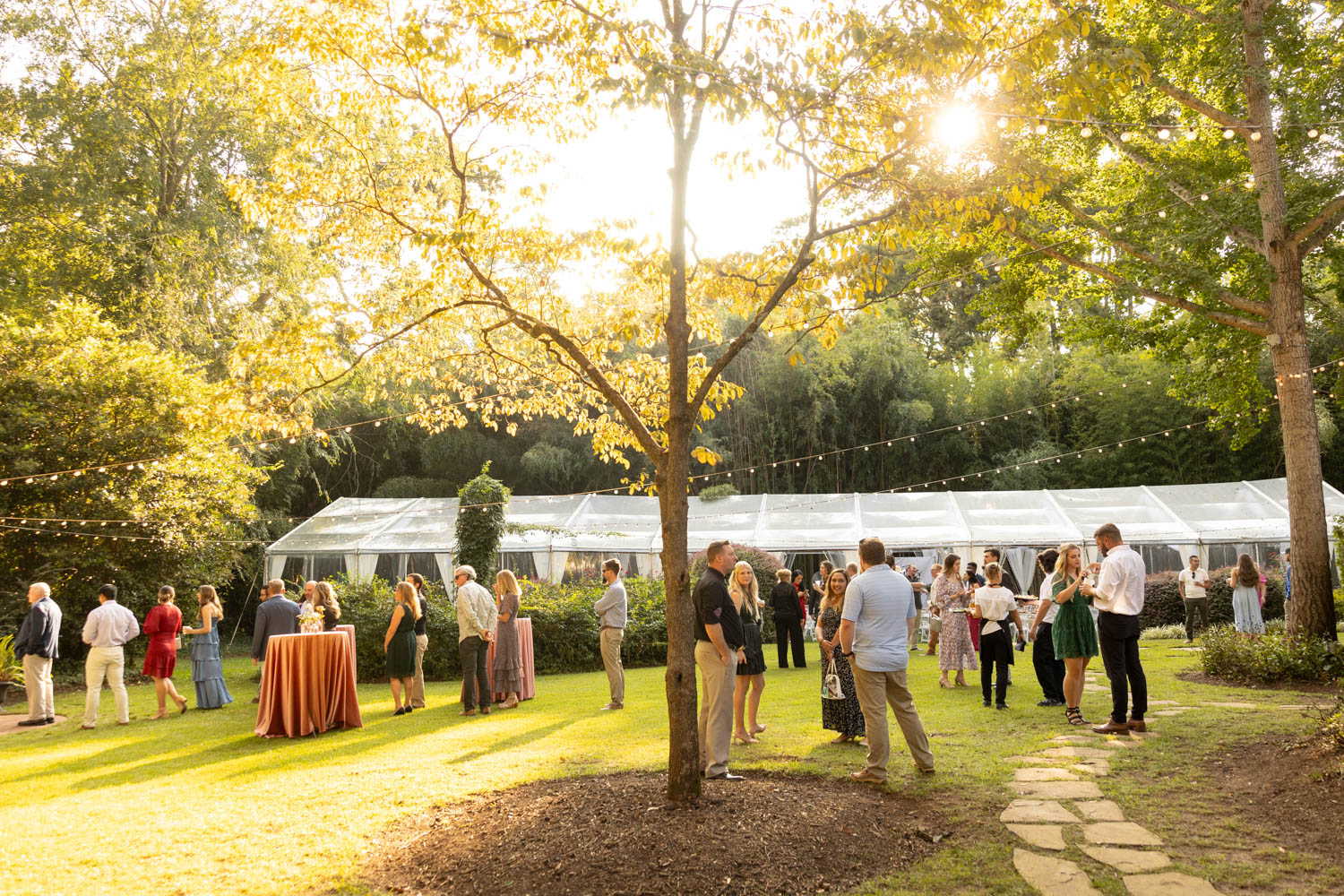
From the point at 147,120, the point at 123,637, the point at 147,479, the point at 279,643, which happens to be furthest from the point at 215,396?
the point at 147,120

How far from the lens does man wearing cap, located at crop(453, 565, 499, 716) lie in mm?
9008

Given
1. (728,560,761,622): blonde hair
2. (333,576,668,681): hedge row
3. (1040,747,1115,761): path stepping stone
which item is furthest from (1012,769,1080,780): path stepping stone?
(333,576,668,681): hedge row

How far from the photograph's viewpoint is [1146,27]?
35.7 ft

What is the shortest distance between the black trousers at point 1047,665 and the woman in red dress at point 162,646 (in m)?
9.10

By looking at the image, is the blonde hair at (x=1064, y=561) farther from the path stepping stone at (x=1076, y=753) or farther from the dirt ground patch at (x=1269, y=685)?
the dirt ground patch at (x=1269, y=685)

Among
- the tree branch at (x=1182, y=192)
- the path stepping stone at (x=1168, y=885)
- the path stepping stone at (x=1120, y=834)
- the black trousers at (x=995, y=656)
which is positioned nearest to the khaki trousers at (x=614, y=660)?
the black trousers at (x=995, y=656)

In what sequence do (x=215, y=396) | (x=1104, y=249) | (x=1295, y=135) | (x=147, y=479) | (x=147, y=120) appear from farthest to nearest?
(x=147, y=120), (x=147, y=479), (x=1104, y=249), (x=1295, y=135), (x=215, y=396)

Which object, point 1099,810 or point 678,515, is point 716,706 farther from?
point 1099,810

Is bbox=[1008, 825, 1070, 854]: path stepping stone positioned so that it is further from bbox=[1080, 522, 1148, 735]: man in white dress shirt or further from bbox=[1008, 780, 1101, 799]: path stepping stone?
bbox=[1080, 522, 1148, 735]: man in white dress shirt

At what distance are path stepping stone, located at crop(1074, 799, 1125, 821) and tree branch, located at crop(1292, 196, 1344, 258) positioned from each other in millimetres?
8422

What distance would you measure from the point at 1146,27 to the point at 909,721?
33.0ft

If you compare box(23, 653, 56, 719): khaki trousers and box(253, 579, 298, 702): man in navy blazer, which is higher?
box(253, 579, 298, 702): man in navy blazer

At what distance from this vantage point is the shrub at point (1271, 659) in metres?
8.52

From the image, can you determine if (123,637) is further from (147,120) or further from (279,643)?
(147,120)
